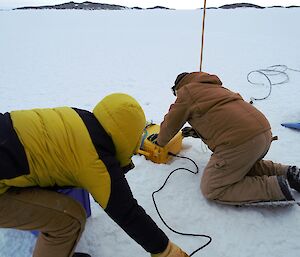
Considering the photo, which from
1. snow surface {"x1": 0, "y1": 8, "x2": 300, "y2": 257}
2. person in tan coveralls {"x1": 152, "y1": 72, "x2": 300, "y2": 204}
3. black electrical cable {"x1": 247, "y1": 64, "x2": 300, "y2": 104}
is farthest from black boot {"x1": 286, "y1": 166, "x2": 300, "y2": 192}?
black electrical cable {"x1": 247, "y1": 64, "x2": 300, "y2": 104}

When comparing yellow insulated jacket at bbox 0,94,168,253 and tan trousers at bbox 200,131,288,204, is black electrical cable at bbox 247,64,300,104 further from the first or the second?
yellow insulated jacket at bbox 0,94,168,253

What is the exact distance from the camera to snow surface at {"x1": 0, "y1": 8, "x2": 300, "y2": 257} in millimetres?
2000

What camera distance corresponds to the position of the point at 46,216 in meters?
1.38

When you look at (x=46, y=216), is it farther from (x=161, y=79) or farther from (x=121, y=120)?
(x=161, y=79)

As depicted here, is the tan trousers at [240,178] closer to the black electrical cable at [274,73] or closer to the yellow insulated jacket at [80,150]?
the yellow insulated jacket at [80,150]

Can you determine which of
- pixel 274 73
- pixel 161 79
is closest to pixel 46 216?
pixel 161 79

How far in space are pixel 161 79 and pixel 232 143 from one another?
405 centimetres

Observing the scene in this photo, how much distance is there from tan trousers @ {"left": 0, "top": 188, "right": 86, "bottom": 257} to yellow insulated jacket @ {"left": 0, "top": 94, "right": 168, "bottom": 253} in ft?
0.21

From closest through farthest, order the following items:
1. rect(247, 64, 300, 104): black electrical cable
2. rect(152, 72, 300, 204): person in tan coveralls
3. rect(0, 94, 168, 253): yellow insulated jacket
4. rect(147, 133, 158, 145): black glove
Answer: rect(0, 94, 168, 253): yellow insulated jacket < rect(152, 72, 300, 204): person in tan coveralls < rect(147, 133, 158, 145): black glove < rect(247, 64, 300, 104): black electrical cable

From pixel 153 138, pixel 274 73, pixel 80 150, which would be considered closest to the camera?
pixel 80 150

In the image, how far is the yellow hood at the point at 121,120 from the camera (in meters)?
1.33

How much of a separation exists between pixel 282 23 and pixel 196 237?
12371 millimetres

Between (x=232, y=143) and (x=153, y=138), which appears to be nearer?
(x=232, y=143)

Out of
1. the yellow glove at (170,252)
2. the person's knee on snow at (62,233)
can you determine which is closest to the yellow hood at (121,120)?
the person's knee on snow at (62,233)
